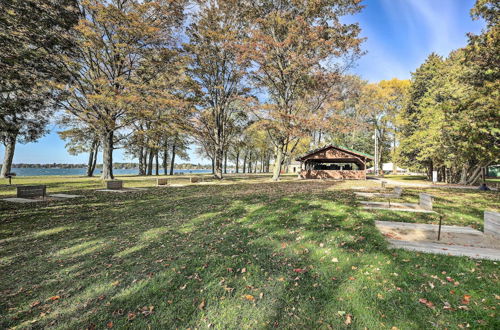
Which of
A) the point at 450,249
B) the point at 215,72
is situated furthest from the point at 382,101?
the point at 450,249

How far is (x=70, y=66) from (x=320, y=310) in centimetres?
2487

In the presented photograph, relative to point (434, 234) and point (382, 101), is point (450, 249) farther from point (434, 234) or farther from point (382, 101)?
point (382, 101)

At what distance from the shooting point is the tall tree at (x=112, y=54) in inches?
723

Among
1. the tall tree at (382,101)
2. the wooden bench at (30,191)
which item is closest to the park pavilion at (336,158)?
the tall tree at (382,101)

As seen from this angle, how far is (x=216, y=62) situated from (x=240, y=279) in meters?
26.6

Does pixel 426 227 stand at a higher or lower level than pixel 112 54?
lower

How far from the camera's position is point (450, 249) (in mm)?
4672

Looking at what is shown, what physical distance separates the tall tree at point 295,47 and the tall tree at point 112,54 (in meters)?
8.45

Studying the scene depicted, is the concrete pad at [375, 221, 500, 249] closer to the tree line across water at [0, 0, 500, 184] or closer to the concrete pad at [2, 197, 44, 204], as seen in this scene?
the tree line across water at [0, 0, 500, 184]

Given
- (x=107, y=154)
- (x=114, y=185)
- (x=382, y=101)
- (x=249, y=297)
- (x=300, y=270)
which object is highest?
(x=382, y=101)

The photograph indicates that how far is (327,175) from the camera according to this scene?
30.8 meters

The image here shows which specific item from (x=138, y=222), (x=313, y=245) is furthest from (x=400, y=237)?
(x=138, y=222)

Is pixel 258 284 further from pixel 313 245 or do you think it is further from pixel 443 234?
pixel 443 234

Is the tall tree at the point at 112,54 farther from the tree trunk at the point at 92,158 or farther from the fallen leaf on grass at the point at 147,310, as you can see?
the fallen leaf on grass at the point at 147,310
